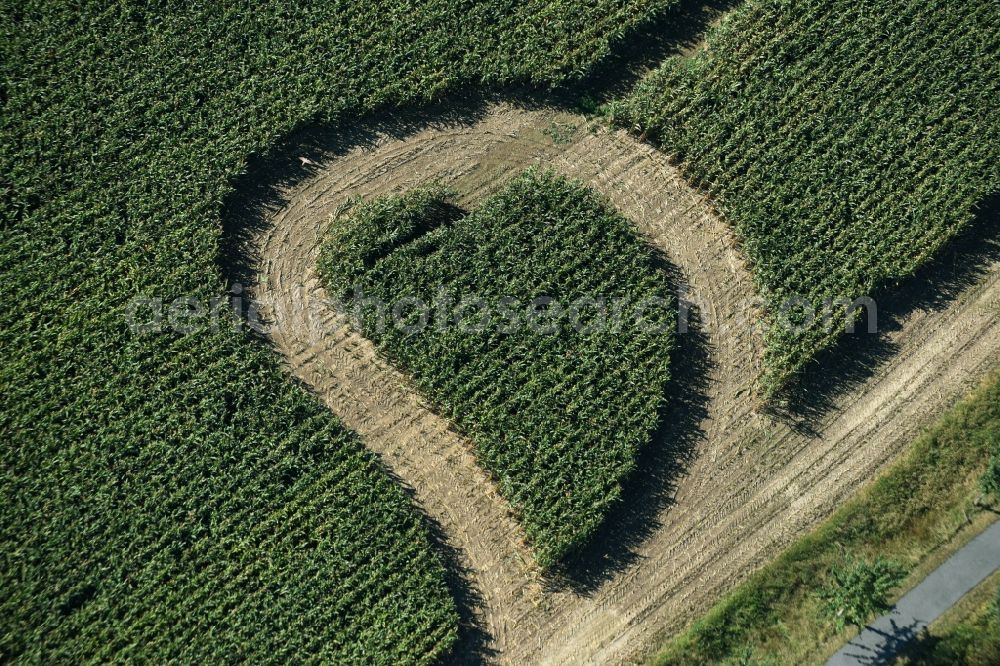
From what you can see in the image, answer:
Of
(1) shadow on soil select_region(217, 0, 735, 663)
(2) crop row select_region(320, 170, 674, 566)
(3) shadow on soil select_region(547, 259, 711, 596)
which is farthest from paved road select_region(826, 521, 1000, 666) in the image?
(2) crop row select_region(320, 170, 674, 566)

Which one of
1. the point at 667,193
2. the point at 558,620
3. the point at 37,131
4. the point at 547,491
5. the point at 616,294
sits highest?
the point at 37,131

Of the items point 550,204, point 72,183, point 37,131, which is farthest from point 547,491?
point 37,131

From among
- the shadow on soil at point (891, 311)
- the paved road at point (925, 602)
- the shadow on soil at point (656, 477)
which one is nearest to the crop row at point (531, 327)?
the shadow on soil at point (656, 477)

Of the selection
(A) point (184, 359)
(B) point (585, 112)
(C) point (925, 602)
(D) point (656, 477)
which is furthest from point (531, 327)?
(C) point (925, 602)

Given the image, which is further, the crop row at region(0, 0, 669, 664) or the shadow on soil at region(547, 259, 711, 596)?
the shadow on soil at region(547, 259, 711, 596)

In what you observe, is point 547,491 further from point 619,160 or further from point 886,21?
point 886,21

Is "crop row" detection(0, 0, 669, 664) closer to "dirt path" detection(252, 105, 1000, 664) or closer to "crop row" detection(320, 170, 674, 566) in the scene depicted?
"dirt path" detection(252, 105, 1000, 664)

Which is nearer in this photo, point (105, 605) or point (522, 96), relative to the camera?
point (105, 605)

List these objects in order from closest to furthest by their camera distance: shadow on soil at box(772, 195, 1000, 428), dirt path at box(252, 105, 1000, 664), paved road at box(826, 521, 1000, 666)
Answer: paved road at box(826, 521, 1000, 666) → dirt path at box(252, 105, 1000, 664) → shadow on soil at box(772, 195, 1000, 428)
